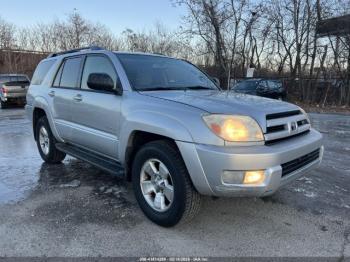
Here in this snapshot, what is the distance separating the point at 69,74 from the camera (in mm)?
5398

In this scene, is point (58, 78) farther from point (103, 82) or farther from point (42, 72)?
point (103, 82)

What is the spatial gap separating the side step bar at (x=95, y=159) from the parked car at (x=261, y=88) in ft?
41.0

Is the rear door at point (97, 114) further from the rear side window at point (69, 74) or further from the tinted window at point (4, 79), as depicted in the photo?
the tinted window at point (4, 79)

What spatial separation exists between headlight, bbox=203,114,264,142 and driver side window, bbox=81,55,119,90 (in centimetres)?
150

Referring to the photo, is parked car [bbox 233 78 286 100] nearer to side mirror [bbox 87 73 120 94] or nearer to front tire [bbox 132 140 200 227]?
side mirror [bbox 87 73 120 94]

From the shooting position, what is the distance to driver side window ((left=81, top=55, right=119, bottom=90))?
4400mm

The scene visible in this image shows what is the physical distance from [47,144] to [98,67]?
7.26 feet

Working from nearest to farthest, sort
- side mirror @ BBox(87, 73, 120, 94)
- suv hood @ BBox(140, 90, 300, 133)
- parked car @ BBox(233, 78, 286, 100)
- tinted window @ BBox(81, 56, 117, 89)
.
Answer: suv hood @ BBox(140, 90, 300, 133)
side mirror @ BBox(87, 73, 120, 94)
tinted window @ BBox(81, 56, 117, 89)
parked car @ BBox(233, 78, 286, 100)

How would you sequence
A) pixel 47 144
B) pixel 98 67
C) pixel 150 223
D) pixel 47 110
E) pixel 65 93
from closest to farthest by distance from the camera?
pixel 150 223
pixel 98 67
pixel 65 93
pixel 47 110
pixel 47 144

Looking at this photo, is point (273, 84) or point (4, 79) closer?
point (273, 84)

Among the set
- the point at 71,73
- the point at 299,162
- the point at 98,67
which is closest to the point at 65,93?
the point at 71,73

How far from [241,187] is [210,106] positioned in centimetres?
82

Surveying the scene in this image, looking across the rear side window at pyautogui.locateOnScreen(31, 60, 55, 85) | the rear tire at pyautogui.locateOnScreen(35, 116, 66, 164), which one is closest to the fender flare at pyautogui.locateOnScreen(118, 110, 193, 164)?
the rear tire at pyautogui.locateOnScreen(35, 116, 66, 164)

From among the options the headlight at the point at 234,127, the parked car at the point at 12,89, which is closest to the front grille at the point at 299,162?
the headlight at the point at 234,127
